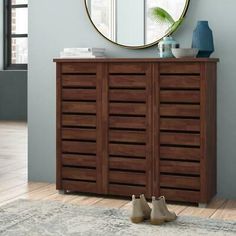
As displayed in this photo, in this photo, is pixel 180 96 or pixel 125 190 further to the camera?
pixel 125 190

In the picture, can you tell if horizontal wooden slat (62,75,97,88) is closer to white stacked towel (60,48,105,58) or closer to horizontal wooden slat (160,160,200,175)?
white stacked towel (60,48,105,58)

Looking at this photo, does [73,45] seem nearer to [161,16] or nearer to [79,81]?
[79,81]

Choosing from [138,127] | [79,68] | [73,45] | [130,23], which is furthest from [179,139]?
[73,45]

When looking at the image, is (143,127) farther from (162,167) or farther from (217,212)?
(217,212)

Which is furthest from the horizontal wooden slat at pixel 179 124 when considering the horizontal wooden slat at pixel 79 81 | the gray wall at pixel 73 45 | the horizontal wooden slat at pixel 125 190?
the horizontal wooden slat at pixel 79 81

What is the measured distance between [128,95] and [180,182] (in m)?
0.64

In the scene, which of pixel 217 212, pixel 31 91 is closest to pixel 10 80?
pixel 31 91

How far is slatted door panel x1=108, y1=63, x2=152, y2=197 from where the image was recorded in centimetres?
354

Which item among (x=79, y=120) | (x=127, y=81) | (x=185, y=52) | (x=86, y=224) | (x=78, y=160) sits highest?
(x=185, y=52)

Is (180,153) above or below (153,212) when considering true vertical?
above

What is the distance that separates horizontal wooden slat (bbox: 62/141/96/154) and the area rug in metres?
0.47

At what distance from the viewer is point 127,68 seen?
140 inches

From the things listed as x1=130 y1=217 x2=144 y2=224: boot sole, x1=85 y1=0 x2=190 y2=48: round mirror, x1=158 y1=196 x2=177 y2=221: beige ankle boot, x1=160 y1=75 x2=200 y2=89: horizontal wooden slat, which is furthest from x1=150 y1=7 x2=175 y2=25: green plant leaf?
x1=130 y1=217 x2=144 y2=224: boot sole

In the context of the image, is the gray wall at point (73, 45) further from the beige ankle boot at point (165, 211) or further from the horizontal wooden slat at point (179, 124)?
the beige ankle boot at point (165, 211)
